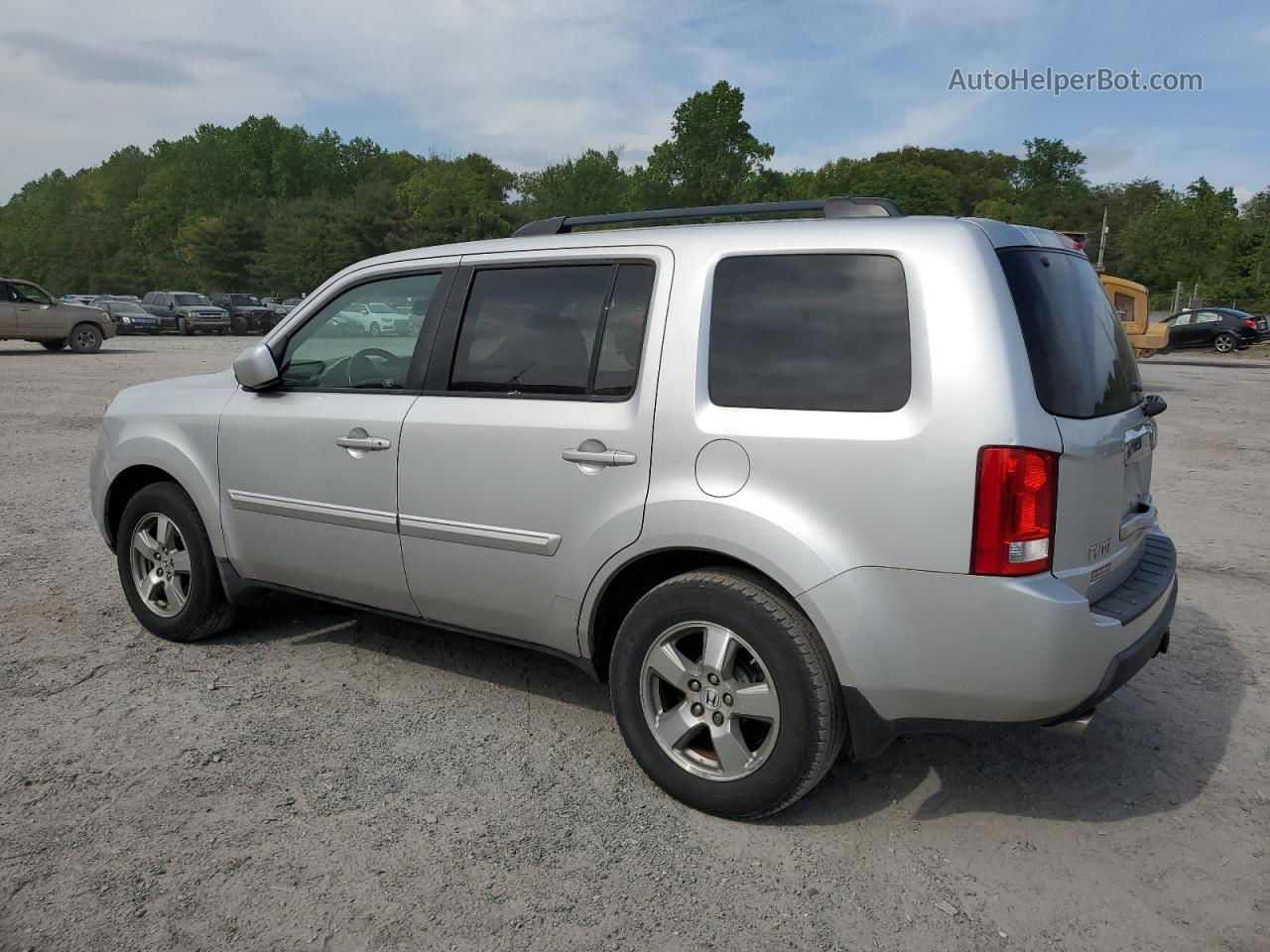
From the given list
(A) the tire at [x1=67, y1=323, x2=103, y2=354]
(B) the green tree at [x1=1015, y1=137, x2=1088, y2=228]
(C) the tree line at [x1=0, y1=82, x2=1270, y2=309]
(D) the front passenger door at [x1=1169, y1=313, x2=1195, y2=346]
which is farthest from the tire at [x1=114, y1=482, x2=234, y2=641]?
(B) the green tree at [x1=1015, y1=137, x2=1088, y2=228]

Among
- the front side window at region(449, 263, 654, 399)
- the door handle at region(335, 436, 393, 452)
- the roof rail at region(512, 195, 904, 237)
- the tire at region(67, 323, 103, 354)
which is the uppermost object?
the roof rail at region(512, 195, 904, 237)

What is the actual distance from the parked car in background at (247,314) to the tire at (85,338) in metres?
15.0

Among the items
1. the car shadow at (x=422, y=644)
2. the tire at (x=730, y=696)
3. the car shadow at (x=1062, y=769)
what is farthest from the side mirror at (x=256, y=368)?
the car shadow at (x=1062, y=769)

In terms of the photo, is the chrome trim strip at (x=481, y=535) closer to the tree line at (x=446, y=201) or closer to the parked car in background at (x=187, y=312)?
the parked car in background at (x=187, y=312)

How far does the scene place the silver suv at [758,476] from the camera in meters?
2.84

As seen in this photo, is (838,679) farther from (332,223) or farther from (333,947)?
(332,223)

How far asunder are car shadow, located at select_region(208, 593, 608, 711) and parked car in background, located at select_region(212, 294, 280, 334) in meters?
38.6

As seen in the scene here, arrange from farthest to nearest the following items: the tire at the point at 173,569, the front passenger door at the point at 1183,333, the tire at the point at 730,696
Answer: the front passenger door at the point at 1183,333
the tire at the point at 173,569
the tire at the point at 730,696

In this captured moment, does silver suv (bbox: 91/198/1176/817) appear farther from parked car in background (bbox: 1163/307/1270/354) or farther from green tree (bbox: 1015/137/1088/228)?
green tree (bbox: 1015/137/1088/228)

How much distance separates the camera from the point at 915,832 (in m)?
3.27

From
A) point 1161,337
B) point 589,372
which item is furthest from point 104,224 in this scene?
point 589,372

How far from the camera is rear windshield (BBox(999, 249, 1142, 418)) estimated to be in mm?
2924

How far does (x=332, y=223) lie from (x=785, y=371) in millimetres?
71314

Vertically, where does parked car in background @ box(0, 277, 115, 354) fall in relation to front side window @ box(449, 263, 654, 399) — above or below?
below
